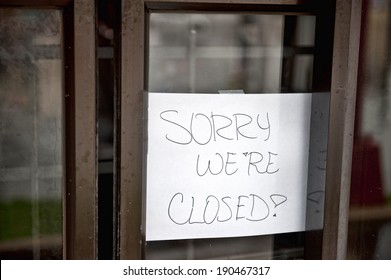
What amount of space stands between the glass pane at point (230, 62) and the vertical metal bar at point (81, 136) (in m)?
0.22

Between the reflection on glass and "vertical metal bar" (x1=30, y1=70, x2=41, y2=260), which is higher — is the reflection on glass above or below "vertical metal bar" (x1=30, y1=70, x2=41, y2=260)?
above

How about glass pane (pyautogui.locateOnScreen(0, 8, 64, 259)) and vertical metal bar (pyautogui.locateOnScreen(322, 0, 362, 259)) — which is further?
vertical metal bar (pyautogui.locateOnScreen(322, 0, 362, 259))

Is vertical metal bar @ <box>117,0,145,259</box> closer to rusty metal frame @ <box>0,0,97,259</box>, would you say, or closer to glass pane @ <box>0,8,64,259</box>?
rusty metal frame @ <box>0,0,97,259</box>

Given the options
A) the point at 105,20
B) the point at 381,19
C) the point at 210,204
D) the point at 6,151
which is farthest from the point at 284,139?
the point at 6,151

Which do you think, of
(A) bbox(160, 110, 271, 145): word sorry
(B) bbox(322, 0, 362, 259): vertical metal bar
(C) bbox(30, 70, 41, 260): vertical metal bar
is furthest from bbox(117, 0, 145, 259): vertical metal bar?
(B) bbox(322, 0, 362, 259): vertical metal bar

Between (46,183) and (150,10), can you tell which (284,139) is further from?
(46,183)

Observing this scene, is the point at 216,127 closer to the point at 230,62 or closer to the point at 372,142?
the point at 230,62

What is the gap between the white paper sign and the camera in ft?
7.06

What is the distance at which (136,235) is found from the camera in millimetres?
2123

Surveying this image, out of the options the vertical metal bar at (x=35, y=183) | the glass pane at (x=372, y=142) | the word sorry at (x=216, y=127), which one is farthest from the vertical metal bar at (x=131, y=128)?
the glass pane at (x=372, y=142)

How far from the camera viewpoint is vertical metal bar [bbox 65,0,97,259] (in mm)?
1972

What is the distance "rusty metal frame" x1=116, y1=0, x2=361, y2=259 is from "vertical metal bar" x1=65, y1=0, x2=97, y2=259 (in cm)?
9

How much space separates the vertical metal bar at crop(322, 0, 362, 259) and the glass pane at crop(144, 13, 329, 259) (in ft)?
0.12

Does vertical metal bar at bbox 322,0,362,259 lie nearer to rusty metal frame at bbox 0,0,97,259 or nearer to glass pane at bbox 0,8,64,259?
rusty metal frame at bbox 0,0,97,259
